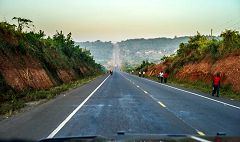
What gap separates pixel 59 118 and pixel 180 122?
4.19 meters

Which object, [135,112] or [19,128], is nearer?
[19,128]

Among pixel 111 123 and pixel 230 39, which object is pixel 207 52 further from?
pixel 111 123

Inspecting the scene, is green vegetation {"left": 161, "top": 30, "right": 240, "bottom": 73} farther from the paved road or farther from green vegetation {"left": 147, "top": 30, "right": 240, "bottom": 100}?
the paved road

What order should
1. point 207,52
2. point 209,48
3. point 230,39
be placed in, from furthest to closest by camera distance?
point 207,52
point 209,48
point 230,39

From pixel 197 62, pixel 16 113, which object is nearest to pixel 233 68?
pixel 197 62

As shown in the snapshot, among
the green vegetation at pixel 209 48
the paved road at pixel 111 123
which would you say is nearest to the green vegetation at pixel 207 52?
the green vegetation at pixel 209 48

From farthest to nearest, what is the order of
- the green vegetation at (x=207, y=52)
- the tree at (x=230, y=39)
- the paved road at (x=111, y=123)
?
the tree at (x=230, y=39) < the green vegetation at (x=207, y=52) < the paved road at (x=111, y=123)

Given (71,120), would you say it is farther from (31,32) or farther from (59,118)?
(31,32)

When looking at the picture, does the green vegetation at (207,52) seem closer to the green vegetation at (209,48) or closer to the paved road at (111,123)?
the green vegetation at (209,48)

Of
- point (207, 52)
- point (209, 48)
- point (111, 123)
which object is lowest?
point (111, 123)

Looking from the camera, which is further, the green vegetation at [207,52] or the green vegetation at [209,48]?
the green vegetation at [209,48]

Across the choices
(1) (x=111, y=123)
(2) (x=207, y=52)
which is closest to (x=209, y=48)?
(2) (x=207, y=52)

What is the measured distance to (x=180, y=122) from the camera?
12039 millimetres

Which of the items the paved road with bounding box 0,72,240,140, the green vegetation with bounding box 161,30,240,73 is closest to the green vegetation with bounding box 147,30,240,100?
the green vegetation with bounding box 161,30,240,73
